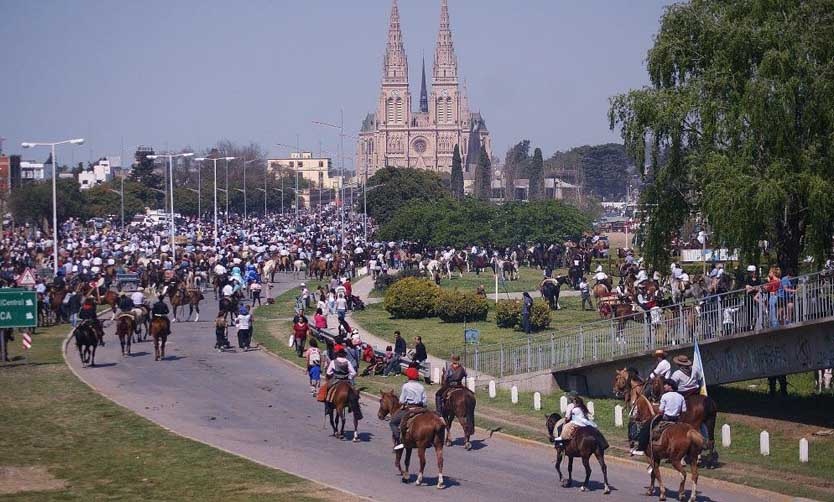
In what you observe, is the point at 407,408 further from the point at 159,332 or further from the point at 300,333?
the point at 159,332

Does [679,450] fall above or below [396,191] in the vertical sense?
below

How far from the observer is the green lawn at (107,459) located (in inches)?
795

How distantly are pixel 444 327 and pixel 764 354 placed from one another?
66.1 feet

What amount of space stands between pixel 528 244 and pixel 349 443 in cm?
5852

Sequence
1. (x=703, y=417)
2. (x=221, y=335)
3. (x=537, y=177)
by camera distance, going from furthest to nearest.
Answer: (x=537, y=177) → (x=221, y=335) → (x=703, y=417)

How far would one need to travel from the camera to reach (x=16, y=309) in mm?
34594

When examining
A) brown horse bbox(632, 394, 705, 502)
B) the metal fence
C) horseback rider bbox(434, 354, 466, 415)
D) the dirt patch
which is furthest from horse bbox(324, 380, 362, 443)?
the metal fence

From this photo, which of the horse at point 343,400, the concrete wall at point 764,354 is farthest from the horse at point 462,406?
the concrete wall at point 764,354

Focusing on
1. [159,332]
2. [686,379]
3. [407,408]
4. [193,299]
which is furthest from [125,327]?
[686,379]

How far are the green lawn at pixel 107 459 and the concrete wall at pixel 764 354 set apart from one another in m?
10.9

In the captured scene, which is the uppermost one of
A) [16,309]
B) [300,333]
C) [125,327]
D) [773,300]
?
A: [773,300]

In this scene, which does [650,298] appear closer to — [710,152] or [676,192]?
[676,192]

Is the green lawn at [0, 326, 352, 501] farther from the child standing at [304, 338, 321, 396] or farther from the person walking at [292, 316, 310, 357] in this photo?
the person walking at [292, 316, 310, 357]

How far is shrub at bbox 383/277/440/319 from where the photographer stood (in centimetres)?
4956
